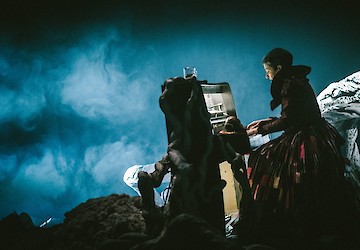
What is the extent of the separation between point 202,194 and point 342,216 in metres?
2.15

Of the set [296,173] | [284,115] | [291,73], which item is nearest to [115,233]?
[296,173]

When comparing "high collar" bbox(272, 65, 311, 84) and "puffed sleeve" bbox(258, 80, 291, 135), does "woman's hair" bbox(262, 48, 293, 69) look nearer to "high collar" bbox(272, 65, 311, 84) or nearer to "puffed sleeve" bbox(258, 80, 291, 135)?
"high collar" bbox(272, 65, 311, 84)

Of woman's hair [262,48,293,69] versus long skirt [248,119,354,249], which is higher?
woman's hair [262,48,293,69]

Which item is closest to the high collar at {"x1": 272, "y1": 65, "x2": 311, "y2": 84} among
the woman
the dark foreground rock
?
the woman

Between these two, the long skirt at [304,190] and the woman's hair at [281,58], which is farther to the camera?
the woman's hair at [281,58]

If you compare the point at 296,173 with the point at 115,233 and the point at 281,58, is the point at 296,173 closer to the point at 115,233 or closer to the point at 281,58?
the point at 281,58

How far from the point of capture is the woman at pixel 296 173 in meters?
3.92

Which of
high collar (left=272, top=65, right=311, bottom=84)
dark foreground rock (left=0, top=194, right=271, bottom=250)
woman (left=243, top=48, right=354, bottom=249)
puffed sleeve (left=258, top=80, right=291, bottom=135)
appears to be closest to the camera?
dark foreground rock (left=0, top=194, right=271, bottom=250)

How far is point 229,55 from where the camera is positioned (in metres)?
10.3

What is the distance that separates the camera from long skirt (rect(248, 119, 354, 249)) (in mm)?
3936

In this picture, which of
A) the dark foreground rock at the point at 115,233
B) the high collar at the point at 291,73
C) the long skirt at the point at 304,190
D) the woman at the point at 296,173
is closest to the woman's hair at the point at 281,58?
the woman at the point at 296,173

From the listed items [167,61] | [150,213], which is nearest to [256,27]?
[167,61]

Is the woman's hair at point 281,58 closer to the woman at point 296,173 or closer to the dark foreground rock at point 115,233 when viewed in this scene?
the woman at point 296,173

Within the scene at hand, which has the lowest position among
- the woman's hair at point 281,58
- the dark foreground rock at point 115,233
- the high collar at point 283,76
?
the dark foreground rock at point 115,233
